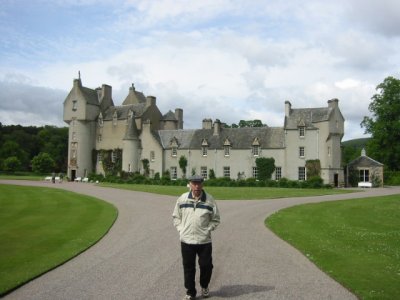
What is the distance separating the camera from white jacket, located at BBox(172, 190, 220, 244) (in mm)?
7457

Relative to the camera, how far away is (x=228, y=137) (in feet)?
178

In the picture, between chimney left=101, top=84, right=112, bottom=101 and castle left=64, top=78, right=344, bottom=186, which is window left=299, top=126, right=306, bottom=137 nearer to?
castle left=64, top=78, right=344, bottom=186

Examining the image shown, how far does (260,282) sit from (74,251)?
555cm

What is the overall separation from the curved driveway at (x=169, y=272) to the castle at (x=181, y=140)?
35.6m

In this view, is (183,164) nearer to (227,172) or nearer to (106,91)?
(227,172)

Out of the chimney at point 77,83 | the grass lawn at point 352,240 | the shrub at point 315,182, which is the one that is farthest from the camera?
the chimney at point 77,83

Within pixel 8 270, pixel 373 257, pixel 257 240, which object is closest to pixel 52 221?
pixel 8 270

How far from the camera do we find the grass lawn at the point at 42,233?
948cm

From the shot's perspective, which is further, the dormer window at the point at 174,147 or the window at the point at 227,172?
the dormer window at the point at 174,147

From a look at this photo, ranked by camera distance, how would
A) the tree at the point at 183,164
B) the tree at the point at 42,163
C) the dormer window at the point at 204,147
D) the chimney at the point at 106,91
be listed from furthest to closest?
the tree at the point at 42,163 → the chimney at the point at 106,91 → the tree at the point at 183,164 → the dormer window at the point at 204,147

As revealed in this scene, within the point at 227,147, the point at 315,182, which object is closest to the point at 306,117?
the point at 315,182

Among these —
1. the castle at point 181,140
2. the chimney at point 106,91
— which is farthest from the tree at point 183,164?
the chimney at point 106,91

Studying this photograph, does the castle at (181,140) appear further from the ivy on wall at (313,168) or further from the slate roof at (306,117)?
the ivy on wall at (313,168)

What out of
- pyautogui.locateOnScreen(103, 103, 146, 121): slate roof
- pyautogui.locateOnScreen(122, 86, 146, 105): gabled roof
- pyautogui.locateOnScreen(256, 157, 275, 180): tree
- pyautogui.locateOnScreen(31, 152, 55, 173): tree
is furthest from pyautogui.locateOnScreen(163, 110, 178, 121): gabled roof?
pyautogui.locateOnScreen(31, 152, 55, 173): tree
